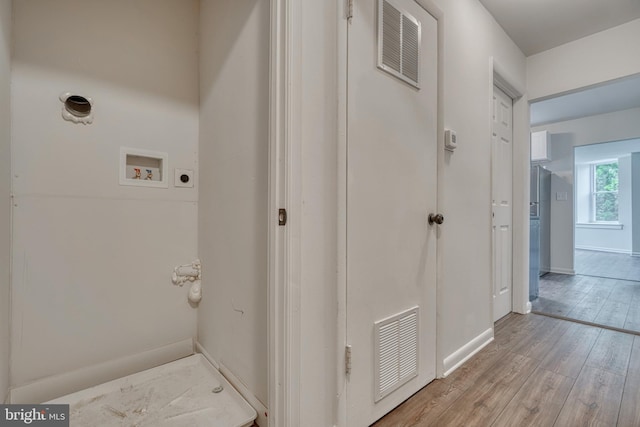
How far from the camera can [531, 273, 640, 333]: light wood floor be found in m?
2.51

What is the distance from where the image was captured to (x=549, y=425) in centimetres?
125

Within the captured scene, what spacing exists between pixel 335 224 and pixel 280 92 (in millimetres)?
551

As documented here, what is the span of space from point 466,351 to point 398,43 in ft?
6.20

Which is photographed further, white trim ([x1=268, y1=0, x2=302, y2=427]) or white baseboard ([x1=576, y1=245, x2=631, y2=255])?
white baseboard ([x1=576, y1=245, x2=631, y2=255])

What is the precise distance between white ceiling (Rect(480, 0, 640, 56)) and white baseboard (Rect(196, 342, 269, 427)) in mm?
2942

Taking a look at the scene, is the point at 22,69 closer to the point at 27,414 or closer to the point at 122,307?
the point at 122,307

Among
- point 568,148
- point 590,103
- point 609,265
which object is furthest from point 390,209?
point 609,265

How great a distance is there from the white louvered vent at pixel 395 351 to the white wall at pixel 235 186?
0.51 metres

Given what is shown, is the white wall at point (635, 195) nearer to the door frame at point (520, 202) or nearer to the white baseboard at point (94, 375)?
the door frame at point (520, 202)

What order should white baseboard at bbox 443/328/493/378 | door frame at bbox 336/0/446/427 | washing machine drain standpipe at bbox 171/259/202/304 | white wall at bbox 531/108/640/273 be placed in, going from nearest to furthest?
door frame at bbox 336/0/446/427 → white baseboard at bbox 443/328/493/378 → washing machine drain standpipe at bbox 171/259/202/304 → white wall at bbox 531/108/640/273

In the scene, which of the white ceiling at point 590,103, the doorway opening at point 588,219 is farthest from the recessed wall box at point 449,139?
the white ceiling at point 590,103

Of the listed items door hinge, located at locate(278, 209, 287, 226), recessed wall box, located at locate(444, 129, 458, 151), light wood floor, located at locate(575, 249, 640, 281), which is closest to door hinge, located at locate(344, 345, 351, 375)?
door hinge, located at locate(278, 209, 287, 226)

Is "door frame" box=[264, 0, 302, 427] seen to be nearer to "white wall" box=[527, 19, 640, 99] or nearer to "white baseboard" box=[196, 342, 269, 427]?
"white baseboard" box=[196, 342, 269, 427]

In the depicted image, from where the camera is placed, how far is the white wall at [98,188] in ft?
4.36
